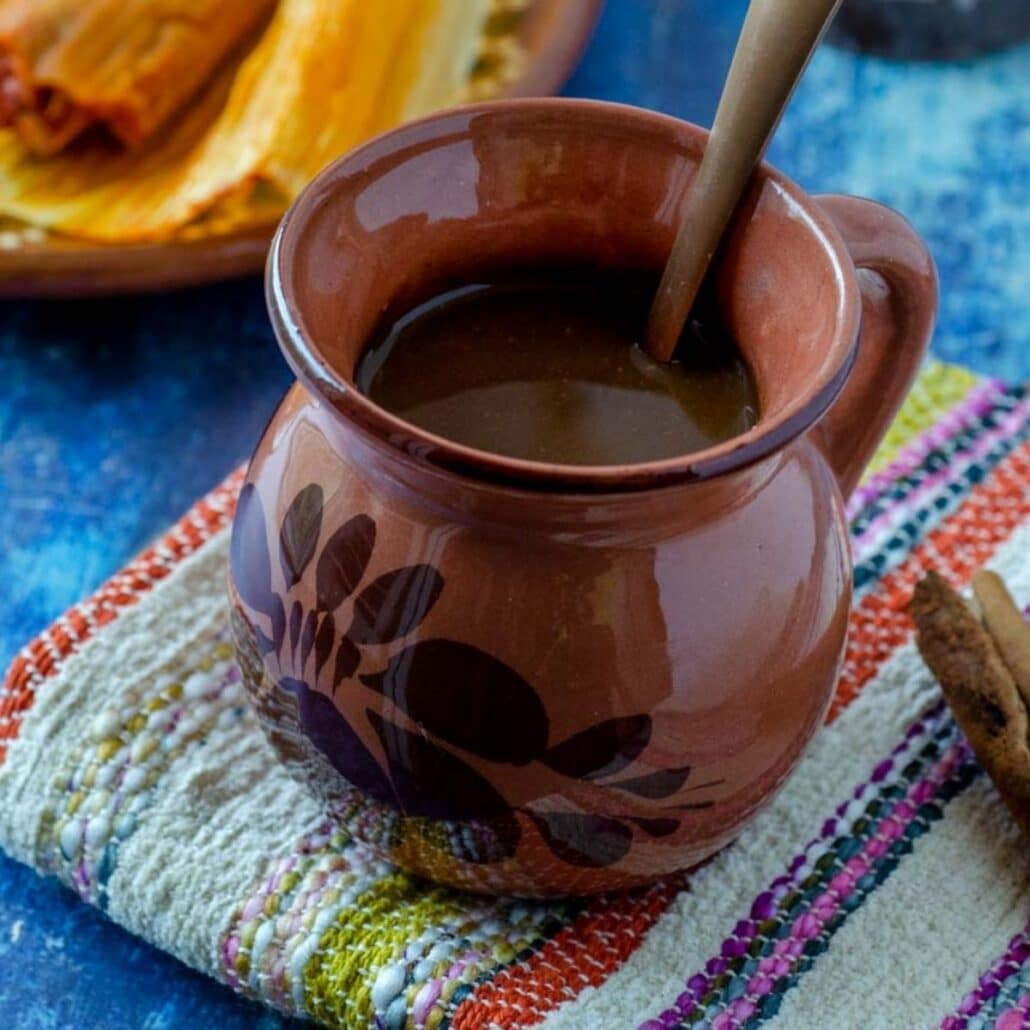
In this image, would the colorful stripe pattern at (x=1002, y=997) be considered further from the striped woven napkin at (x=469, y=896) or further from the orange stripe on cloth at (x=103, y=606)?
the orange stripe on cloth at (x=103, y=606)

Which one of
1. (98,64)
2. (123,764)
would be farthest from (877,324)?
(98,64)

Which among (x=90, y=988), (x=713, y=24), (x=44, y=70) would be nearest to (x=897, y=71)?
(x=713, y=24)

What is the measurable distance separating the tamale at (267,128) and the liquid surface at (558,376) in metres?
0.35

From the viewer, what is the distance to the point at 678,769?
0.54 m

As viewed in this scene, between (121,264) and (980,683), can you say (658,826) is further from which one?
(121,264)

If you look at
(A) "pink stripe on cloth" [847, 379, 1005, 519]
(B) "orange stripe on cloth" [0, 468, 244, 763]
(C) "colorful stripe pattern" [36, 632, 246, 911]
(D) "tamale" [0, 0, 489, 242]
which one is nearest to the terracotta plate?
(D) "tamale" [0, 0, 489, 242]

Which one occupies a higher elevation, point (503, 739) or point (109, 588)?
point (503, 739)

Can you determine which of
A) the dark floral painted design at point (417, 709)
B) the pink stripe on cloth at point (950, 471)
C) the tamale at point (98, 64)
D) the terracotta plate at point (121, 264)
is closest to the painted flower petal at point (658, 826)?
the dark floral painted design at point (417, 709)

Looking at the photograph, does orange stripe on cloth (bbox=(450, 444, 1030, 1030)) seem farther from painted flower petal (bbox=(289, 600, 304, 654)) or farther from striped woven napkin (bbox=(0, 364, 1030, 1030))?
painted flower petal (bbox=(289, 600, 304, 654))

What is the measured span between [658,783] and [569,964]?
107 millimetres

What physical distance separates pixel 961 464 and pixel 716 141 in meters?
0.33

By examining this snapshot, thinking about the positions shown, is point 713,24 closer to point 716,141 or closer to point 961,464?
point 961,464

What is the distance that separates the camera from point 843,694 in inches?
28.3

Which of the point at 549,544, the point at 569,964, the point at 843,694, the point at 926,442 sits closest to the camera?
the point at 549,544
